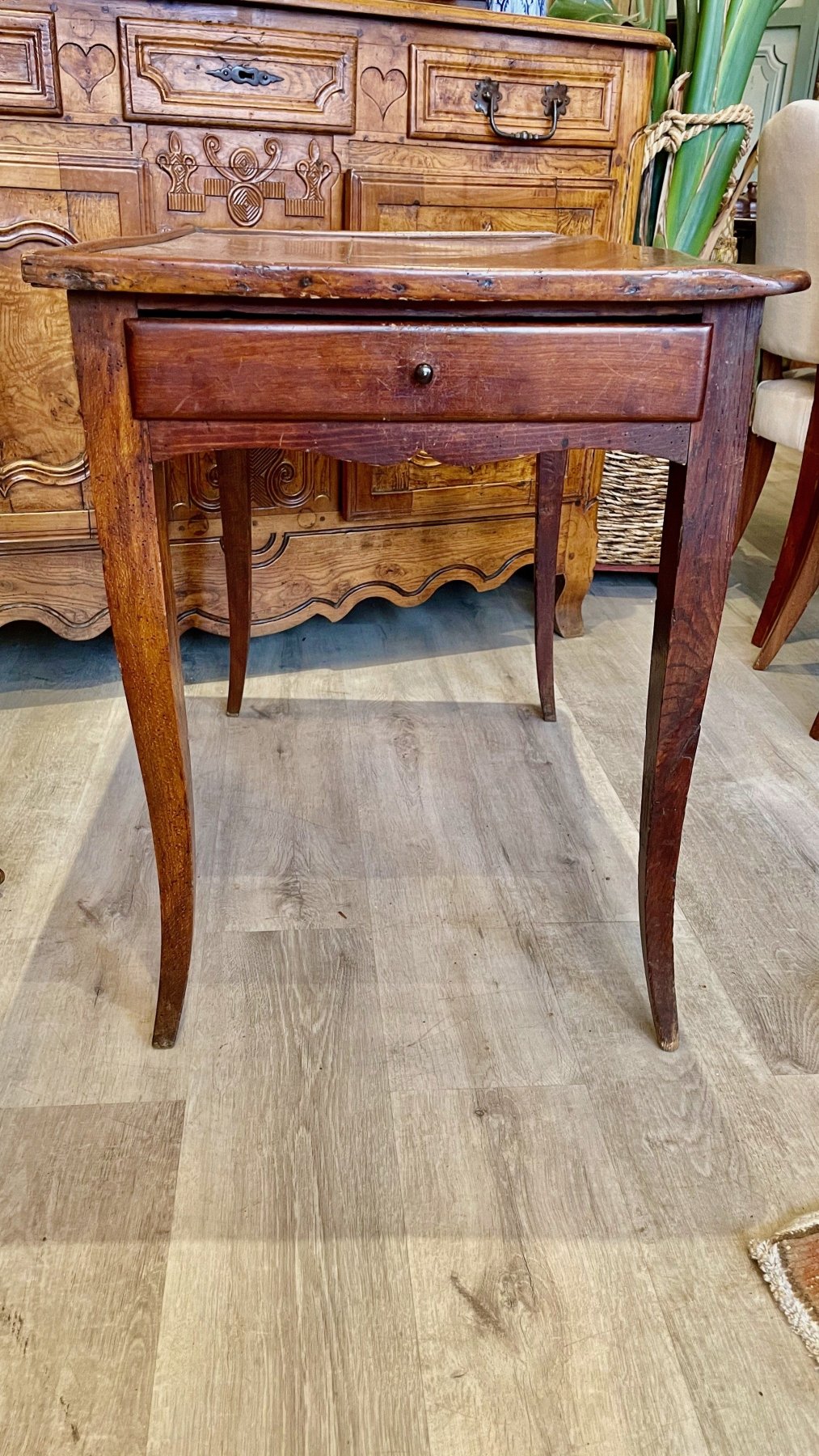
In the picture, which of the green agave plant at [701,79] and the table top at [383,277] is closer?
the table top at [383,277]

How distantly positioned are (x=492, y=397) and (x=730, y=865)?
0.74 metres

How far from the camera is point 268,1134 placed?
93 cm

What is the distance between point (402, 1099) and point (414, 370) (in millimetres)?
622

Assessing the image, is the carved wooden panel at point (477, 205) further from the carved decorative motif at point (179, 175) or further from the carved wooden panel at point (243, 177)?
the carved decorative motif at point (179, 175)

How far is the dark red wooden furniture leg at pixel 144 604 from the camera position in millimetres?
787

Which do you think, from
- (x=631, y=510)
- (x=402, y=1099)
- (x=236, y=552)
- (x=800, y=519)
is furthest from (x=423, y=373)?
(x=631, y=510)

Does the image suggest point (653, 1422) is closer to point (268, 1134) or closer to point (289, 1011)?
point (268, 1134)

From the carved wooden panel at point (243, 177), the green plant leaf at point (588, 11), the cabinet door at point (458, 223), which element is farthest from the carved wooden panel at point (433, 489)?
the green plant leaf at point (588, 11)

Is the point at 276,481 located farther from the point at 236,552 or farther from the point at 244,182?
the point at 244,182

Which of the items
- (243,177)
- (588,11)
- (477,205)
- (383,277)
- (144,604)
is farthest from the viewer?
(588,11)

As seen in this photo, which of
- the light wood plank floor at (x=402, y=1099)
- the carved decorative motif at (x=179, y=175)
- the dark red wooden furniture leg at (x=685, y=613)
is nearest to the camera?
the light wood plank floor at (x=402, y=1099)

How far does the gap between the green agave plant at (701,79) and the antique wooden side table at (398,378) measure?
1323 millimetres

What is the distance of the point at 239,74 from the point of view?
149cm

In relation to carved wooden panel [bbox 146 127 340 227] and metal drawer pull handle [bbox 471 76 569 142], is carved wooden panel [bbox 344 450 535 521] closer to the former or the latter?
carved wooden panel [bbox 146 127 340 227]
